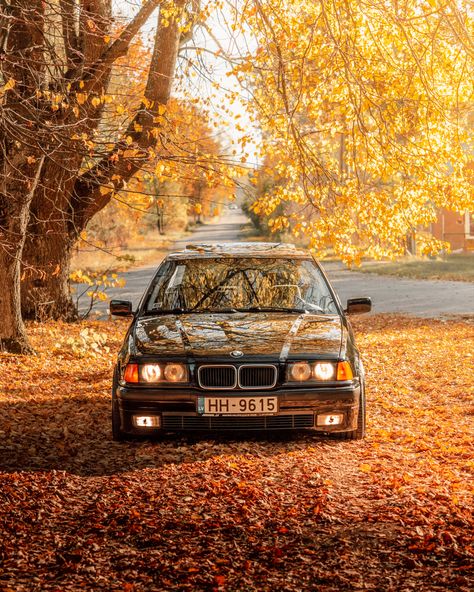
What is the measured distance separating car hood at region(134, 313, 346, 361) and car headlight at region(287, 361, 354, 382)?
0.07 metres

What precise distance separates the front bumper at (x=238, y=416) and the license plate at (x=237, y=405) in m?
0.03

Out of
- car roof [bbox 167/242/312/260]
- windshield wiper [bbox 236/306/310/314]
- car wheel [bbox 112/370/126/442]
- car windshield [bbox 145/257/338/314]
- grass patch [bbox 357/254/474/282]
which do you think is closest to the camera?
car wheel [bbox 112/370/126/442]

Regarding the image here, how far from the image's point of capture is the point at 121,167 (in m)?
14.4

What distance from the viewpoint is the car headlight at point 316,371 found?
6461mm

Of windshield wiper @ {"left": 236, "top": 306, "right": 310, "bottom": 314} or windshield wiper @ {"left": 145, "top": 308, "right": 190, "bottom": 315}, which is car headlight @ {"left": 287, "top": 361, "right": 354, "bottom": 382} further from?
windshield wiper @ {"left": 145, "top": 308, "right": 190, "bottom": 315}

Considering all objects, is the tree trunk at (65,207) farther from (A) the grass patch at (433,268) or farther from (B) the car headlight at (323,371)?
(A) the grass patch at (433,268)

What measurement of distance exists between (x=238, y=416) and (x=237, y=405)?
0.30ft

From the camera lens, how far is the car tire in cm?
680

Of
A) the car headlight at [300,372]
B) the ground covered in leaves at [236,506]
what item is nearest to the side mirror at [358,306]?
the ground covered in leaves at [236,506]

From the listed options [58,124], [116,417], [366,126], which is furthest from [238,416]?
[366,126]

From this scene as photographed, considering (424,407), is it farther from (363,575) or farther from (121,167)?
(121,167)

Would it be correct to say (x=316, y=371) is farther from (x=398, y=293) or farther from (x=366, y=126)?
(x=398, y=293)

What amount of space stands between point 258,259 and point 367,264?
113 ft

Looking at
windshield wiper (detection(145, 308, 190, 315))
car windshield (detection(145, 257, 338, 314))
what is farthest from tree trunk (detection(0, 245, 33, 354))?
windshield wiper (detection(145, 308, 190, 315))
